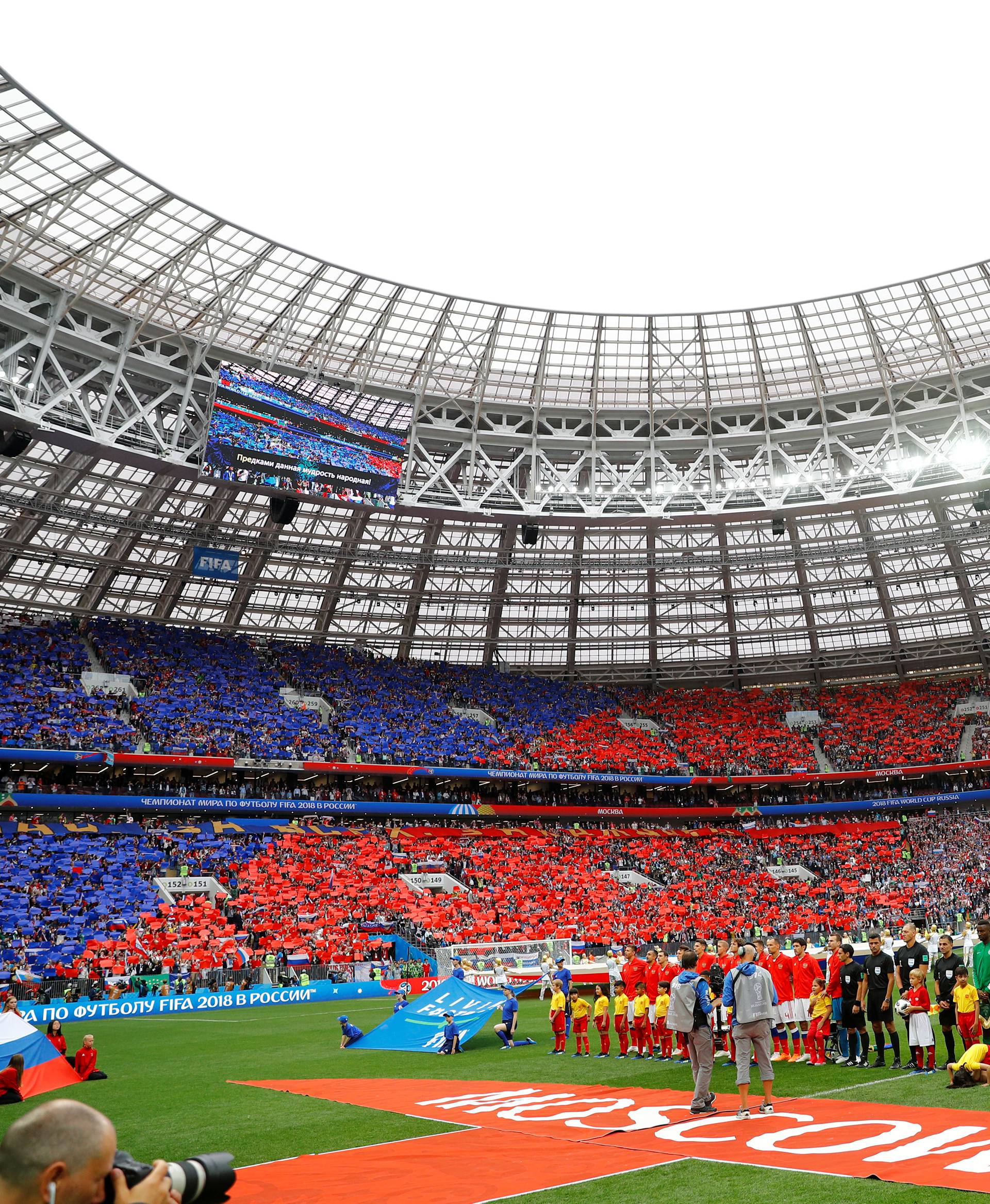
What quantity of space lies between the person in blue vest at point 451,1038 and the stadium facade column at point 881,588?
3665cm

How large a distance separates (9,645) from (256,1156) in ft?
145

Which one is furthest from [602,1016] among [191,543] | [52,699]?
[191,543]

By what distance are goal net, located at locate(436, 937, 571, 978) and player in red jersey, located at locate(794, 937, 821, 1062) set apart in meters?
18.0

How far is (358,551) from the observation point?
4834cm

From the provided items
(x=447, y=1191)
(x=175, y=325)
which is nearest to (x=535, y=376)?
(x=175, y=325)

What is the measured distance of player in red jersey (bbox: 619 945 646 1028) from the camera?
16969 millimetres

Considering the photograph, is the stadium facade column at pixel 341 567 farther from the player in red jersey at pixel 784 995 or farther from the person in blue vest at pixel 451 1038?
the player in red jersey at pixel 784 995

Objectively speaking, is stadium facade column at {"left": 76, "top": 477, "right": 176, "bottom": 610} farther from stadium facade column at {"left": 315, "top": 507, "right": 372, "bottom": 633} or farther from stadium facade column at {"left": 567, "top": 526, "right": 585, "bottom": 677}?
stadium facade column at {"left": 567, "top": 526, "right": 585, "bottom": 677}

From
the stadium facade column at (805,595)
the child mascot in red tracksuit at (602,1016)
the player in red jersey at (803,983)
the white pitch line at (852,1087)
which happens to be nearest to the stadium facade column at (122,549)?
the stadium facade column at (805,595)

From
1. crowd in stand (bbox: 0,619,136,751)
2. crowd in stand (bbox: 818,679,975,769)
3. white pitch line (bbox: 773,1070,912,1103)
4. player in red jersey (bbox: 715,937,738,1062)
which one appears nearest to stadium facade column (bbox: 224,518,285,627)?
crowd in stand (bbox: 0,619,136,751)

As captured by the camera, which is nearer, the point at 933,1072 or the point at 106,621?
the point at 933,1072

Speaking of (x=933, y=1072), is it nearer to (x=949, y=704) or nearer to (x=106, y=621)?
(x=106, y=621)

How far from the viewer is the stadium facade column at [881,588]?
5082 cm

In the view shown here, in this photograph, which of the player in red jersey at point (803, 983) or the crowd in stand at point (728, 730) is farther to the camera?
the crowd in stand at point (728, 730)
